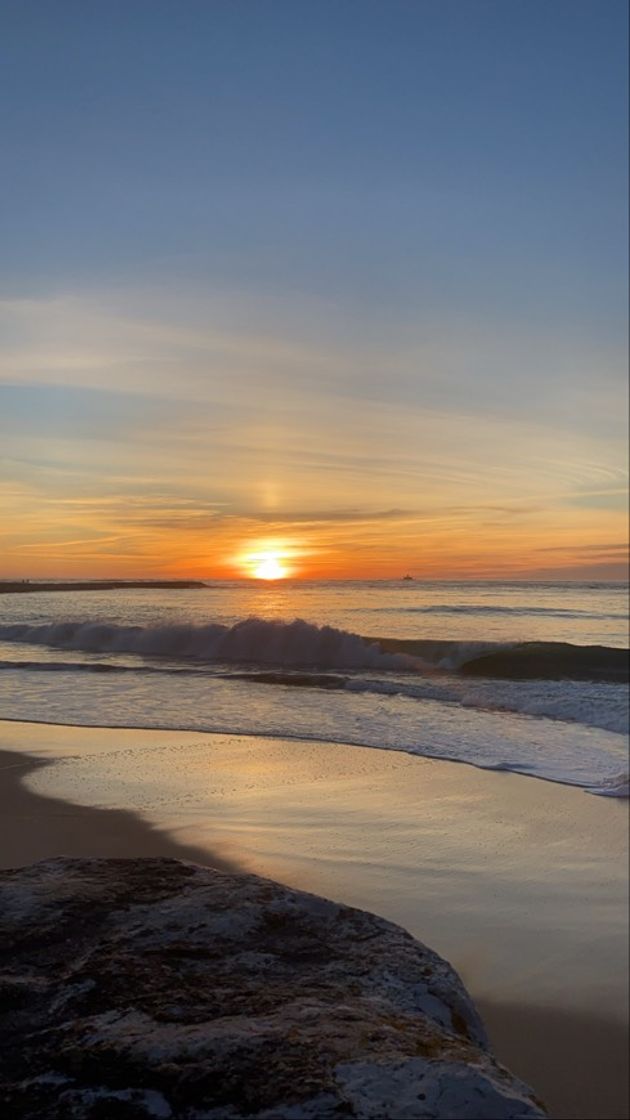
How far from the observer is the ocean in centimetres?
927

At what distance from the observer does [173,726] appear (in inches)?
379

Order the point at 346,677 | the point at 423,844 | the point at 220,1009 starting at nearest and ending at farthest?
the point at 220,1009
the point at 423,844
the point at 346,677

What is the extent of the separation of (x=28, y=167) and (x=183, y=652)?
14.6 m

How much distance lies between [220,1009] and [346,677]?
13.5 meters

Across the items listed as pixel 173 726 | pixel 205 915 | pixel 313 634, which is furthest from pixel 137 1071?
pixel 313 634

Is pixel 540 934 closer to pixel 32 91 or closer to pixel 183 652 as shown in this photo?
pixel 32 91

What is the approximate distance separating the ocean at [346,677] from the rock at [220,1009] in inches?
201

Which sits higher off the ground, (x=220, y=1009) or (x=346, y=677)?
(x=220, y=1009)

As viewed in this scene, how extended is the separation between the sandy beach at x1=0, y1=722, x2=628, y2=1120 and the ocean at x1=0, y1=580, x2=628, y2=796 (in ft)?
3.45

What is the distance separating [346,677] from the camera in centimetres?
1528

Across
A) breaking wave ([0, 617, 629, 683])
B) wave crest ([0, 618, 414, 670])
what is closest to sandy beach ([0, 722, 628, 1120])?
breaking wave ([0, 617, 629, 683])

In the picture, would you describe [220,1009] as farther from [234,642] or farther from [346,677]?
[234,642]

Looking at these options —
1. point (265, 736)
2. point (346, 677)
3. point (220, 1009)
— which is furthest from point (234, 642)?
point (220, 1009)

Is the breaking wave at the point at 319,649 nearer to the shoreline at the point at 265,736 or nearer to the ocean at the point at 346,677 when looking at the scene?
the ocean at the point at 346,677
